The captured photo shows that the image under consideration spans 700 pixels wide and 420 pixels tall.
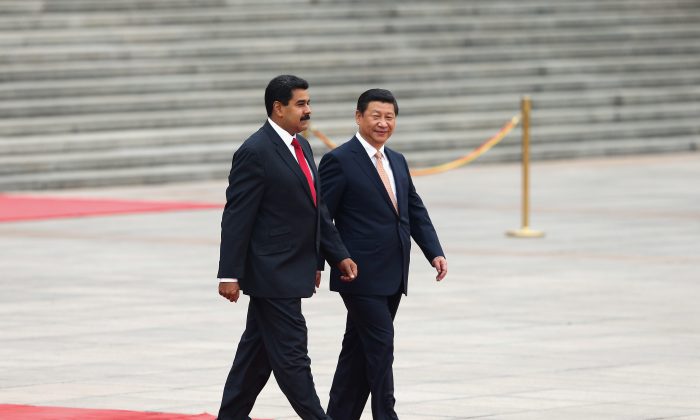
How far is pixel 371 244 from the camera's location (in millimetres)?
7555

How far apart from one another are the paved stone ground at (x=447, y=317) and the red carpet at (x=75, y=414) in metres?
0.23

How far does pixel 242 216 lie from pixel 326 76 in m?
19.0

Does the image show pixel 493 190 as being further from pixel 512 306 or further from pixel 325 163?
pixel 325 163

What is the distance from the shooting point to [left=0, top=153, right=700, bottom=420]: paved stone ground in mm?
8750

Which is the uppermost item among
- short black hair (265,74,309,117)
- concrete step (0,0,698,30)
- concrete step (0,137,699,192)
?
short black hair (265,74,309,117)

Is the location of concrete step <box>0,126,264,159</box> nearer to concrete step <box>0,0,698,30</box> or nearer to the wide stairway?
the wide stairway

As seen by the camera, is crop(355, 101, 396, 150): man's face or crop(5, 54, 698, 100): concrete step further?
crop(5, 54, 698, 100): concrete step

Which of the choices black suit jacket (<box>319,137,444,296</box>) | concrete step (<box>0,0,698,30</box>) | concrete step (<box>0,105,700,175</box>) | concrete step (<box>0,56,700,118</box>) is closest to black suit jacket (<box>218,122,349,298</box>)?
black suit jacket (<box>319,137,444,296</box>)

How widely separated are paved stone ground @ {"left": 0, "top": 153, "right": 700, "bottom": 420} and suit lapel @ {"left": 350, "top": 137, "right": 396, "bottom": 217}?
3.84 feet

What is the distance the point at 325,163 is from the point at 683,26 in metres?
23.9

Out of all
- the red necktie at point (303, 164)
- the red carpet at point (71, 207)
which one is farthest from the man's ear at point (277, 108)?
the red carpet at point (71, 207)

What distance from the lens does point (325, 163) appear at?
768cm

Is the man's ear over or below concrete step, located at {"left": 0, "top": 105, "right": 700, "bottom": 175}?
over

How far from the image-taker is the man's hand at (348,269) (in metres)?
7.27
